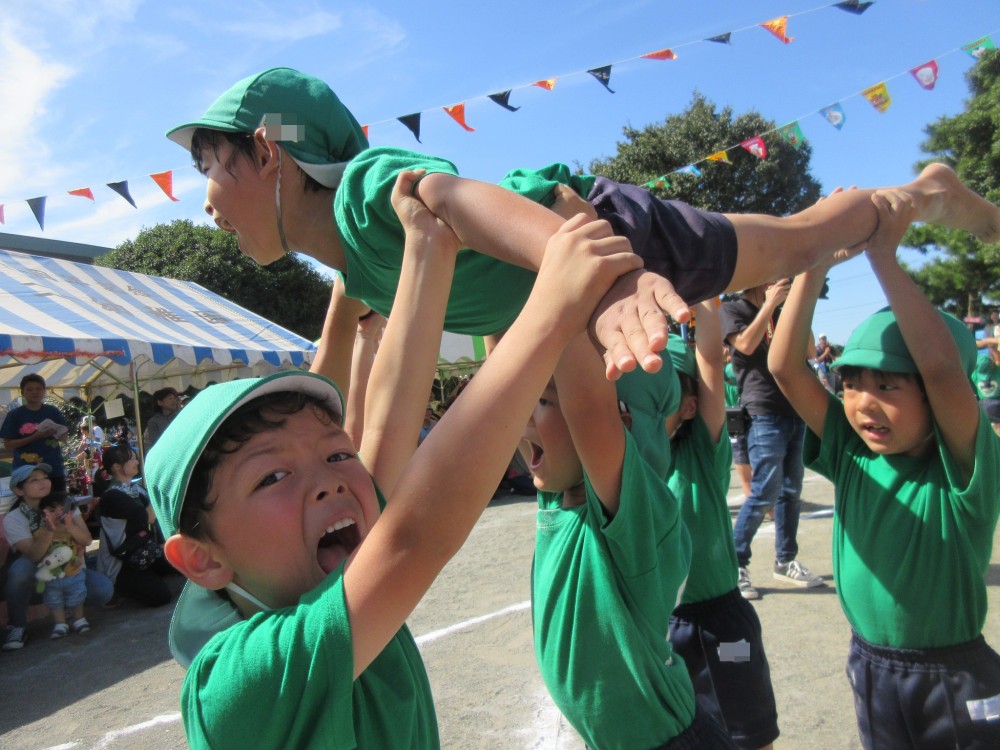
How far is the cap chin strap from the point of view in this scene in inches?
47.6

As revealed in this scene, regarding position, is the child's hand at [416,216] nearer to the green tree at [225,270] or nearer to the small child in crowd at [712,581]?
the small child in crowd at [712,581]

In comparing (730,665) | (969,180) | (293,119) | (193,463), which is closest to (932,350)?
(730,665)

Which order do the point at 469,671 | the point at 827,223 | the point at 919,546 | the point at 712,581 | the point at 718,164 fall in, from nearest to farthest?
the point at 827,223 → the point at 919,546 → the point at 712,581 → the point at 469,671 → the point at 718,164

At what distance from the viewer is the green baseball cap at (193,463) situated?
1140 mm

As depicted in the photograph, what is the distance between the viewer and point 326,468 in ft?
4.06

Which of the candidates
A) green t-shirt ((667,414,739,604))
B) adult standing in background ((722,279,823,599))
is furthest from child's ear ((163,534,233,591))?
adult standing in background ((722,279,823,599))

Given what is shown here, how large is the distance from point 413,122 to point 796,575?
462 centimetres

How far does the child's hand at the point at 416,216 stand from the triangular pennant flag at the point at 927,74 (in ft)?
22.8

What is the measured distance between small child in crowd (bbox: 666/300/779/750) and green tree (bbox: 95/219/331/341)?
2153 cm

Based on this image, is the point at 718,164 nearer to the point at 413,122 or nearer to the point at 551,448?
the point at 413,122

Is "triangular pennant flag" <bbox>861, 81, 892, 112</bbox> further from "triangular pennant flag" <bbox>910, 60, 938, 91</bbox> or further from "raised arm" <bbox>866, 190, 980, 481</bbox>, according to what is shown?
"raised arm" <bbox>866, 190, 980, 481</bbox>

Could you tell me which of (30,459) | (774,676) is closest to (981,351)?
(774,676)

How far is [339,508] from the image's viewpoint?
47.3 inches

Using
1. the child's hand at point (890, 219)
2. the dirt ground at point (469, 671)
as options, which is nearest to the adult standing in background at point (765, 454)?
the dirt ground at point (469, 671)
